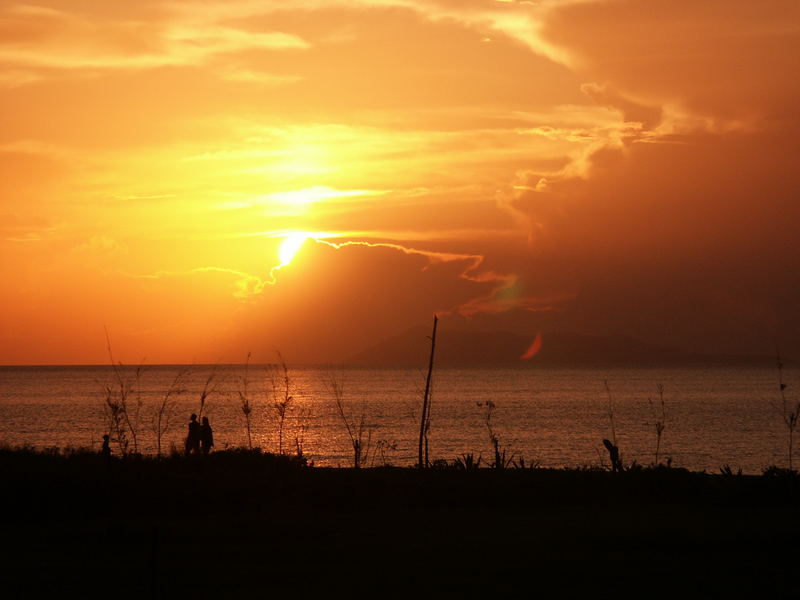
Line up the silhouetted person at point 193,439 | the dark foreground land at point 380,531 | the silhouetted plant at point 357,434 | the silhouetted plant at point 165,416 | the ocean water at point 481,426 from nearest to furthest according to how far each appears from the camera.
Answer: the dark foreground land at point 380,531
the silhouetted plant at point 165,416
the silhouetted person at point 193,439
the silhouetted plant at point 357,434
the ocean water at point 481,426

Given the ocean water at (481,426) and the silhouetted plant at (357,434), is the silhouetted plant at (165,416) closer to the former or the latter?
the ocean water at (481,426)

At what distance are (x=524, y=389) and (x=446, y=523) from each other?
134 m

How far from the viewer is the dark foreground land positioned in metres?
13.6

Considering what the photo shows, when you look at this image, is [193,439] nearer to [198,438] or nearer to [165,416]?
[198,438]

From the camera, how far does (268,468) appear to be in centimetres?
2531

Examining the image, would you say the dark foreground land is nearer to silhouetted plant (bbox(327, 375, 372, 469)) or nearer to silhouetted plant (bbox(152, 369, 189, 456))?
silhouetted plant (bbox(152, 369, 189, 456))

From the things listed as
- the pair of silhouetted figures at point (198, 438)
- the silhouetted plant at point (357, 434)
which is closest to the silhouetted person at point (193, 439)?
the pair of silhouetted figures at point (198, 438)

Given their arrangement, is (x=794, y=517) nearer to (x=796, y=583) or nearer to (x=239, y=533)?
(x=796, y=583)

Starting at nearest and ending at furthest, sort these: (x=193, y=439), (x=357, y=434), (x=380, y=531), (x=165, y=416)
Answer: (x=380, y=531) < (x=193, y=439) < (x=357, y=434) < (x=165, y=416)

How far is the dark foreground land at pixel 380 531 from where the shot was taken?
535 inches

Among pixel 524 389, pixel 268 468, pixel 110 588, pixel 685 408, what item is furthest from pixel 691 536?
pixel 524 389

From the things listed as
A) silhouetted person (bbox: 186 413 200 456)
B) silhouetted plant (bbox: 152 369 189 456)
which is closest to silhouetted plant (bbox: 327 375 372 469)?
silhouetted person (bbox: 186 413 200 456)

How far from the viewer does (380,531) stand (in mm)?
18109

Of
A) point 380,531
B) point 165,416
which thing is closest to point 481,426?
point 165,416
